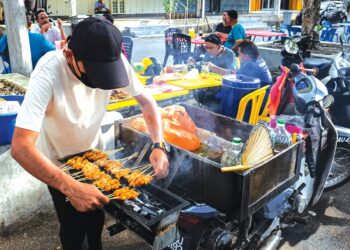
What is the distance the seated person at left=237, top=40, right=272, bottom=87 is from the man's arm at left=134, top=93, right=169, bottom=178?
333cm

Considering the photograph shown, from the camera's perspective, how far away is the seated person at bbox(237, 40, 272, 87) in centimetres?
566

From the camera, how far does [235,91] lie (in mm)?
5102

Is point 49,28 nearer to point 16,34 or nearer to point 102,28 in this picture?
point 16,34

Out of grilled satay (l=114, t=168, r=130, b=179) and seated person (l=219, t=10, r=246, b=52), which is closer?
grilled satay (l=114, t=168, r=130, b=179)

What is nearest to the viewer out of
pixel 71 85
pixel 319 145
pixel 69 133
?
pixel 71 85

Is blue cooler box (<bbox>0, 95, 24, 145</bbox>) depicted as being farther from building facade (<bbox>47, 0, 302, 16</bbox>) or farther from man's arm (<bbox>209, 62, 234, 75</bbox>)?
building facade (<bbox>47, 0, 302, 16</bbox>)

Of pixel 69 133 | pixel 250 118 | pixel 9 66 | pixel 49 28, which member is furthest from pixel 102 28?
pixel 49 28

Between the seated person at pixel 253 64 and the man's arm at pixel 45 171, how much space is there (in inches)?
167

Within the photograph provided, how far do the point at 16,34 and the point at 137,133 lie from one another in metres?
3.78

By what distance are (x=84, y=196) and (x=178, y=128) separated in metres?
1.33

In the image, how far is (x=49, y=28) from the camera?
8023mm

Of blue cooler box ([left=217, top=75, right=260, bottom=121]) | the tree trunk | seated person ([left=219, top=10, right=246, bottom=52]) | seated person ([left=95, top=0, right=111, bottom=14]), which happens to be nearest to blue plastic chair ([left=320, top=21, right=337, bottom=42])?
the tree trunk

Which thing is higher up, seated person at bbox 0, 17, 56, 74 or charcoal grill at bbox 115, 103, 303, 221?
seated person at bbox 0, 17, 56, 74

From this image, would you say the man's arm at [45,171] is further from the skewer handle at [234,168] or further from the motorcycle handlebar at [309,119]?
the motorcycle handlebar at [309,119]
